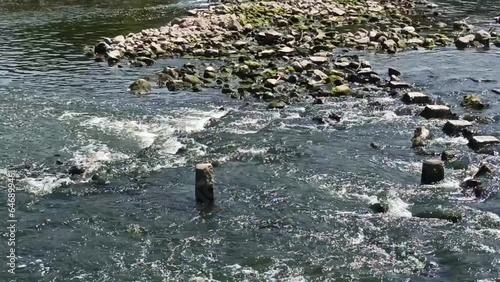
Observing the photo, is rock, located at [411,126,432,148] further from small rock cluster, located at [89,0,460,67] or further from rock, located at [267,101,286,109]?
small rock cluster, located at [89,0,460,67]

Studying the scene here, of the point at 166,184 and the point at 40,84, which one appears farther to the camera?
the point at 40,84

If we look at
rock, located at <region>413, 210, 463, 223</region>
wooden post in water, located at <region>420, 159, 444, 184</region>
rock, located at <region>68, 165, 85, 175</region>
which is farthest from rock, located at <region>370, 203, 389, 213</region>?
rock, located at <region>68, 165, 85, 175</region>

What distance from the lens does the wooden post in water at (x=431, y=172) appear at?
49.5 feet

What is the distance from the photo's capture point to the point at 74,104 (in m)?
22.3

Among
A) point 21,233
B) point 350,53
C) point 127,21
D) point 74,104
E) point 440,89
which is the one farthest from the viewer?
A: point 127,21

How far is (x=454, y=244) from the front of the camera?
1233cm

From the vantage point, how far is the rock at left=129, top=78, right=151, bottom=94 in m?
24.1

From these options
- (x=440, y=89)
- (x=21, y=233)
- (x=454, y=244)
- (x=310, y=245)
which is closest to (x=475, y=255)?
(x=454, y=244)

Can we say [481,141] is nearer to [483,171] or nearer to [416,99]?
[483,171]

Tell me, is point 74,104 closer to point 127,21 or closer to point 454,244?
point 454,244

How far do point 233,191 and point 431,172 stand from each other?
5146 mm

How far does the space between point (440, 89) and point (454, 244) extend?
1306 centimetres

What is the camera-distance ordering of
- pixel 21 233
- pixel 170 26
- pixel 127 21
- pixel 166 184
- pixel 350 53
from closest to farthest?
pixel 21 233 → pixel 166 184 → pixel 350 53 → pixel 170 26 → pixel 127 21

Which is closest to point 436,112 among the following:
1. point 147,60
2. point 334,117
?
point 334,117
